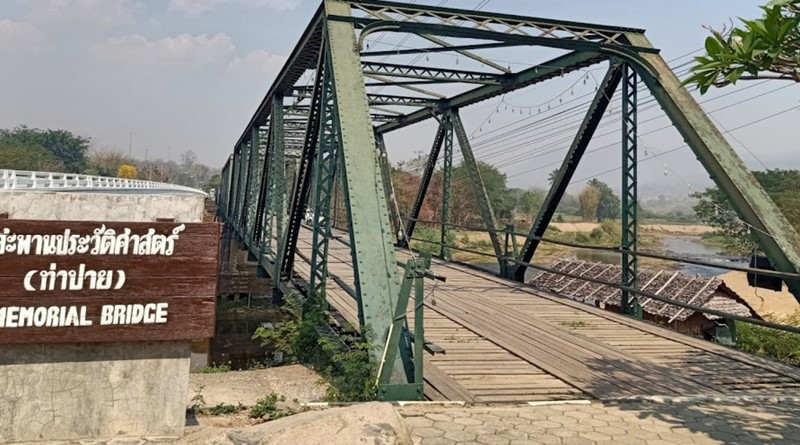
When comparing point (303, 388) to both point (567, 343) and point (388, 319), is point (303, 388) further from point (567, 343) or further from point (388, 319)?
point (567, 343)

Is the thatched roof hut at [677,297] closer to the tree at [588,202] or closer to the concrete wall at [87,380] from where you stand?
the concrete wall at [87,380]

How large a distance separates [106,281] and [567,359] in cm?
476

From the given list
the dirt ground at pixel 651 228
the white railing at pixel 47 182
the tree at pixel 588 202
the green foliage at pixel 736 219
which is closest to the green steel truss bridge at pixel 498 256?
the white railing at pixel 47 182

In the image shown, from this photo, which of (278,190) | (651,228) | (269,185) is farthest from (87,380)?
(651,228)

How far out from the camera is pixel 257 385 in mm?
6641

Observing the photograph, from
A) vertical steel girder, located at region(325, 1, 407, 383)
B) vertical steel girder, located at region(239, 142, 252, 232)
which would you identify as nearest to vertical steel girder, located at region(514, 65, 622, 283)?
vertical steel girder, located at region(325, 1, 407, 383)

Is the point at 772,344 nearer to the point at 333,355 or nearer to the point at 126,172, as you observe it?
the point at 333,355

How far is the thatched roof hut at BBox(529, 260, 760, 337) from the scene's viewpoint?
33.6 ft

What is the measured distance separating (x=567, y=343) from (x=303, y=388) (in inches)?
131

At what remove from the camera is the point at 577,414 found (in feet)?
14.7

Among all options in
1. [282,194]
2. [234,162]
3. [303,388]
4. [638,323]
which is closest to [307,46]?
[282,194]

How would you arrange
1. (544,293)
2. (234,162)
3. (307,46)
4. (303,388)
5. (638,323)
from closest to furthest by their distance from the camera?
(303,388) < (638,323) < (307,46) < (544,293) < (234,162)

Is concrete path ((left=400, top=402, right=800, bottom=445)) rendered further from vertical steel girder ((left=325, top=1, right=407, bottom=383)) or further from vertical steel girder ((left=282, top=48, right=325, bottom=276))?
vertical steel girder ((left=282, top=48, right=325, bottom=276))

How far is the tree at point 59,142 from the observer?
112 m
